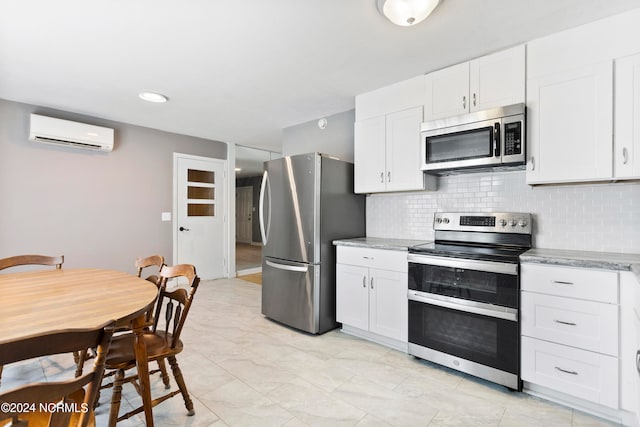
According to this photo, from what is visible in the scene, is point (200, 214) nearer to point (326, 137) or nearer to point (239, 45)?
point (326, 137)

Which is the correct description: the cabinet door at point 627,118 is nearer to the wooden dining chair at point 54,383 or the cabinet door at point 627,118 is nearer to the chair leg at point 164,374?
the wooden dining chair at point 54,383

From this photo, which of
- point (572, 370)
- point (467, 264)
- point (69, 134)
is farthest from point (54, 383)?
point (69, 134)

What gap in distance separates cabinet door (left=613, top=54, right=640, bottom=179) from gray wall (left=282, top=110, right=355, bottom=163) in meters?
2.31

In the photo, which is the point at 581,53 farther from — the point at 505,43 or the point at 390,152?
the point at 390,152

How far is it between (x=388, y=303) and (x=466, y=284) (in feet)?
2.37

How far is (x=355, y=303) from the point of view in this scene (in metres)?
2.92

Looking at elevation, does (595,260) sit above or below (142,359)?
above

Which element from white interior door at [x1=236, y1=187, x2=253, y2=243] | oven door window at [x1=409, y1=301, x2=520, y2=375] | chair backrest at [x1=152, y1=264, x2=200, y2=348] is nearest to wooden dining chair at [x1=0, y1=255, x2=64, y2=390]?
chair backrest at [x1=152, y1=264, x2=200, y2=348]

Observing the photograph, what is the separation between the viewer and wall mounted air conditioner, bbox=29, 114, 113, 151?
350 cm

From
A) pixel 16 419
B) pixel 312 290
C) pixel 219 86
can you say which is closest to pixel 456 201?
pixel 312 290

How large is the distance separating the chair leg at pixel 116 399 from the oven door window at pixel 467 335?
196 centimetres

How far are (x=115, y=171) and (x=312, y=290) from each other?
3276 millimetres

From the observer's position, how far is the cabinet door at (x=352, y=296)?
2.84 m

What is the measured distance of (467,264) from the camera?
7.09 ft
